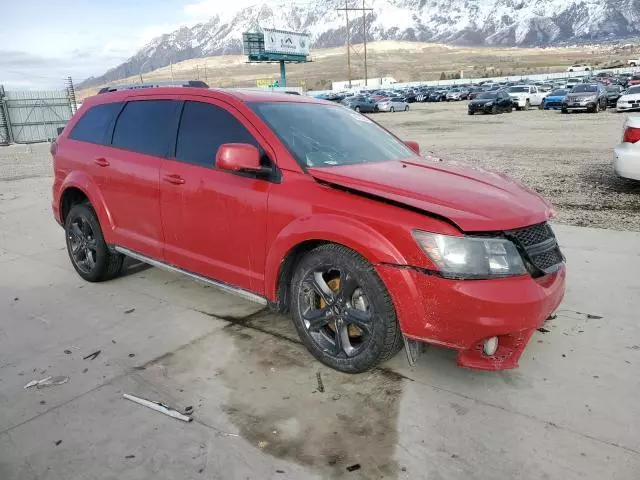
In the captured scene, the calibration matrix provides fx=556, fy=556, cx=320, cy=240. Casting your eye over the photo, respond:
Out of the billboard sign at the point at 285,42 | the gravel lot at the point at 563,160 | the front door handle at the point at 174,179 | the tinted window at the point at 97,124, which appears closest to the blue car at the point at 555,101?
the gravel lot at the point at 563,160

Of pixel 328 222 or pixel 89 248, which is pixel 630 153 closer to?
pixel 328 222

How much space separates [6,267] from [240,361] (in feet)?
11.8

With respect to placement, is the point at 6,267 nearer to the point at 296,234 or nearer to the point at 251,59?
the point at 296,234

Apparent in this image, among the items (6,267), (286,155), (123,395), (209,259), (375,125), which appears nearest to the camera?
(123,395)

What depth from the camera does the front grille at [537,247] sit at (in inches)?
120

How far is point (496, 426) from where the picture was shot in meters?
2.87

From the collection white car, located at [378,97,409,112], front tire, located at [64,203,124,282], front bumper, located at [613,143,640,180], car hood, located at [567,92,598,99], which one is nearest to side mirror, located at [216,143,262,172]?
front tire, located at [64,203,124,282]

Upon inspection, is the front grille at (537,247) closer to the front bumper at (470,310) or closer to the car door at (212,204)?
the front bumper at (470,310)

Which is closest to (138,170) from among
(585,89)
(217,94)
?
(217,94)

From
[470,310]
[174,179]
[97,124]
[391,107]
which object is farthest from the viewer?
[391,107]

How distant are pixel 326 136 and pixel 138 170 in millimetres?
1550

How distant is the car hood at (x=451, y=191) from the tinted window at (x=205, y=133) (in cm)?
72

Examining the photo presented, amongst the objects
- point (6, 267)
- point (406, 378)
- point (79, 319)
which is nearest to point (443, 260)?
point (406, 378)

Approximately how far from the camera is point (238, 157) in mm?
3404
